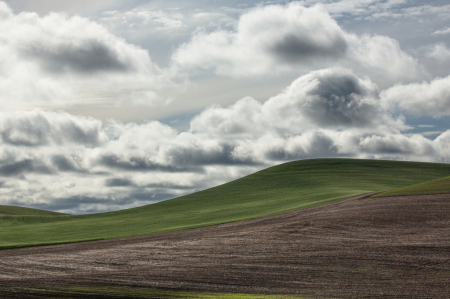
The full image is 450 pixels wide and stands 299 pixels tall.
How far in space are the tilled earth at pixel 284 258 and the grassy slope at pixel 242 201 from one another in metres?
6.30

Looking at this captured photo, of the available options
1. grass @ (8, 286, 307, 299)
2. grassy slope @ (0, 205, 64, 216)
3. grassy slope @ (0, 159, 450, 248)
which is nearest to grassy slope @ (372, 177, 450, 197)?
grassy slope @ (0, 159, 450, 248)

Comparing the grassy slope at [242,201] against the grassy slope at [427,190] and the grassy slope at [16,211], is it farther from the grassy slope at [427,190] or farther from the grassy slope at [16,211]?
the grassy slope at [16,211]

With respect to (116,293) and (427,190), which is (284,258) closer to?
(116,293)

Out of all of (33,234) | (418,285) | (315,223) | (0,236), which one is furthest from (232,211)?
(418,285)

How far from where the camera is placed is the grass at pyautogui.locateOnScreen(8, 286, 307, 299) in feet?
38.4

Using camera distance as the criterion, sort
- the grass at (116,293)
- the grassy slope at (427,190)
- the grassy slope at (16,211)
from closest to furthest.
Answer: the grass at (116,293), the grassy slope at (427,190), the grassy slope at (16,211)

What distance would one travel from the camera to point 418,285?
41.1 ft

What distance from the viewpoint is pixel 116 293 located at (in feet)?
39.9

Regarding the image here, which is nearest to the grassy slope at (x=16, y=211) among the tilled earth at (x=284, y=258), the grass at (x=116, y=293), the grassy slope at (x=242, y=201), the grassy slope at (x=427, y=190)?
the grassy slope at (x=242, y=201)

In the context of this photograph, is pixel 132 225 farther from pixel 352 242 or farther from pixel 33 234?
pixel 352 242

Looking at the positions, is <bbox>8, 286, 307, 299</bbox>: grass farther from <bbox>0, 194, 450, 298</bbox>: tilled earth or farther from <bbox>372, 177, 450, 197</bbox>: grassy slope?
<bbox>372, 177, 450, 197</bbox>: grassy slope

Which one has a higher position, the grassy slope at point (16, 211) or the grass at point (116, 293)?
the grassy slope at point (16, 211)

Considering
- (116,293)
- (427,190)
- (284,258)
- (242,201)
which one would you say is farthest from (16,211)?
(116,293)

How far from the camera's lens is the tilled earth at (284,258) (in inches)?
517
